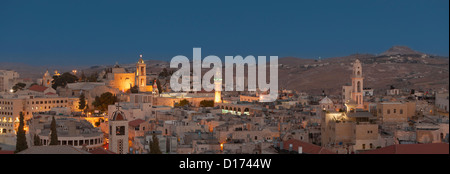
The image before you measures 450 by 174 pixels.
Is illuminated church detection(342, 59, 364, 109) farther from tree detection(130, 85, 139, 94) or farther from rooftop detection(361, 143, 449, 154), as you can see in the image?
tree detection(130, 85, 139, 94)

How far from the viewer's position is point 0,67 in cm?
5850

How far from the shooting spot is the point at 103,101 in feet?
119

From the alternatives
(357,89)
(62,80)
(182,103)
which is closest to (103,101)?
(182,103)

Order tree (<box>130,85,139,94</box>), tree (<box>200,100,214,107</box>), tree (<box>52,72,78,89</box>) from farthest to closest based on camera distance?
1. tree (<box>52,72,78,89</box>)
2. tree (<box>130,85,139,94</box>)
3. tree (<box>200,100,214,107</box>)

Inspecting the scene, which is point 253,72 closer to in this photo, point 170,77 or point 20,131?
point 170,77

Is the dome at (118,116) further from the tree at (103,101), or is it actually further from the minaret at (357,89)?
the tree at (103,101)

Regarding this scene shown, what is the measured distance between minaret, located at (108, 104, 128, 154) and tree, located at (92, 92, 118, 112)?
16.0 m

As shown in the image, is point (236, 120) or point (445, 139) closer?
point (445, 139)

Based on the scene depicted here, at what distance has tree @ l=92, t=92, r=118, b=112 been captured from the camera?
36.0 meters

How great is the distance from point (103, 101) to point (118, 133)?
1672cm

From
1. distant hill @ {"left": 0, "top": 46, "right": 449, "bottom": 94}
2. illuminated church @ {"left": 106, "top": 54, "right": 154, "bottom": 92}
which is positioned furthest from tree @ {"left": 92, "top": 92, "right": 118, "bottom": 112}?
distant hill @ {"left": 0, "top": 46, "right": 449, "bottom": 94}
